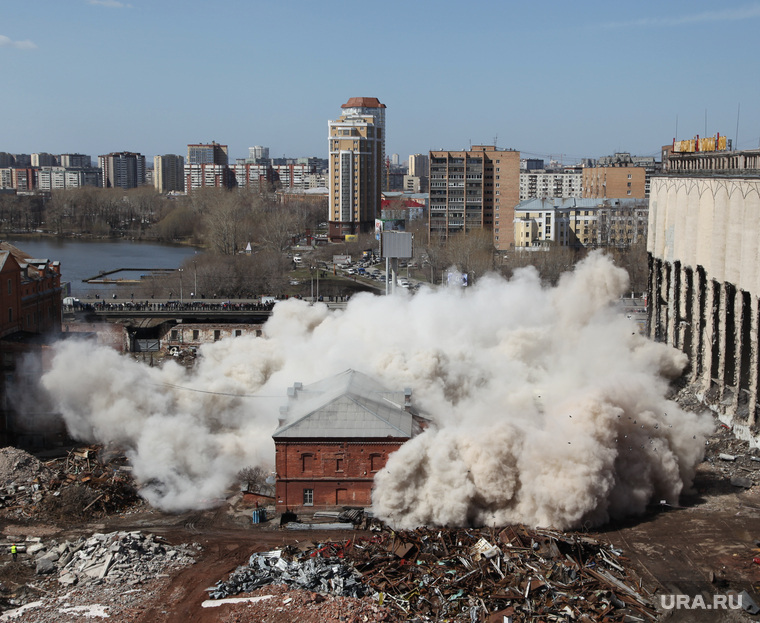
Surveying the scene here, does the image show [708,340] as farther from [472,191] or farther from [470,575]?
[472,191]

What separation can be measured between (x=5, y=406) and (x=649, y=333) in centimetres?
3061

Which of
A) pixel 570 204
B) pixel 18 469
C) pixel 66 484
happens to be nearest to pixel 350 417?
pixel 66 484

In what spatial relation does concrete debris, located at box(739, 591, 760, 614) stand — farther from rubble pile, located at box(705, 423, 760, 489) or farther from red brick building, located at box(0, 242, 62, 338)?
red brick building, located at box(0, 242, 62, 338)

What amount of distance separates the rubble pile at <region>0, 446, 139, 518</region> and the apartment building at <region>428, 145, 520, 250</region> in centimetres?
5958

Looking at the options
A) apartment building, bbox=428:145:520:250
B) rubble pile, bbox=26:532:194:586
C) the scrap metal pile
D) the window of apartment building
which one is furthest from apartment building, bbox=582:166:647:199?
rubble pile, bbox=26:532:194:586

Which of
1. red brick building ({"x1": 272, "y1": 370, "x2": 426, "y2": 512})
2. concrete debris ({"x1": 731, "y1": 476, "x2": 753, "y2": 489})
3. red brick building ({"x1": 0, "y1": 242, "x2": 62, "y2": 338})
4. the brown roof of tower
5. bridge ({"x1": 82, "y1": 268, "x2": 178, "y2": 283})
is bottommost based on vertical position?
concrete debris ({"x1": 731, "y1": 476, "x2": 753, "y2": 489})

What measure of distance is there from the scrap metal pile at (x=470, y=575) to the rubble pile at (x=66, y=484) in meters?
6.33

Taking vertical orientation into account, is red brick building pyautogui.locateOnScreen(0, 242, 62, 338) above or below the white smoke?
above

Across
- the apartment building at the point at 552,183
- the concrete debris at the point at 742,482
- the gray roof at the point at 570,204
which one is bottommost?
the concrete debris at the point at 742,482

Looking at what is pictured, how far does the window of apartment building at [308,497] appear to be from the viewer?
2508cm

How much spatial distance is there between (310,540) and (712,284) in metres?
21.4

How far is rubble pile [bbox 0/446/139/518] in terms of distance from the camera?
25.2 m

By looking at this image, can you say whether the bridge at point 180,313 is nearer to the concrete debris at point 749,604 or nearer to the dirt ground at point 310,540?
the dirt ground at point 310,540

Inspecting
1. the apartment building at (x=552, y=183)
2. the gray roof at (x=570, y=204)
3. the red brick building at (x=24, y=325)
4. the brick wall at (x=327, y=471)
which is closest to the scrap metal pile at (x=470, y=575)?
the brick wall at (x=327, y=471)
